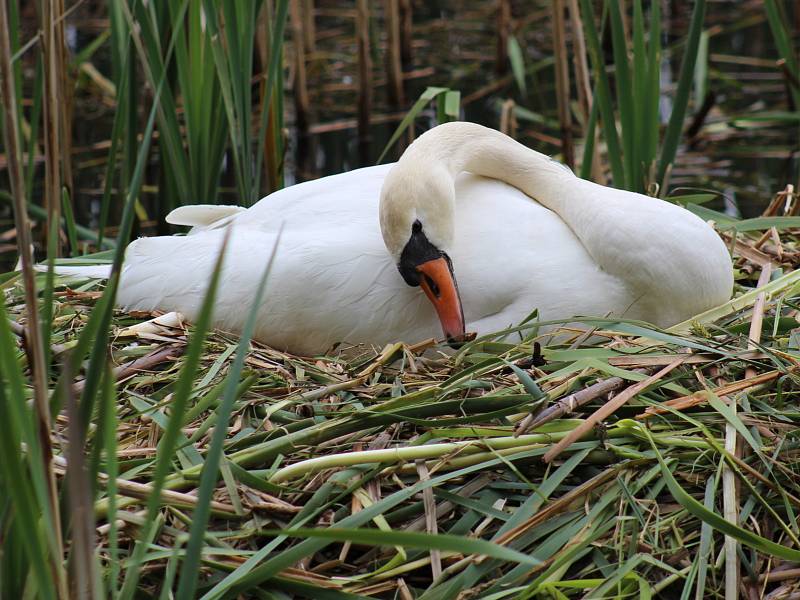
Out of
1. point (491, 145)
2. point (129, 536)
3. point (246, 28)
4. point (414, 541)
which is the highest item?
point (246, 28)

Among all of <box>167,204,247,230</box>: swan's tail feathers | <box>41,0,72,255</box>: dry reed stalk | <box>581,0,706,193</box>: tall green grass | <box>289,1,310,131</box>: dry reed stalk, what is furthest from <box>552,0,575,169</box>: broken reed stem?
<box>41,0,72,255</box>: dry reed stalk

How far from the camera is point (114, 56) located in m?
4.01

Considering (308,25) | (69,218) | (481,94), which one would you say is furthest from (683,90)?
(308,25)

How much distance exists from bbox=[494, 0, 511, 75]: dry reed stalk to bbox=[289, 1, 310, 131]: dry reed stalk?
1.51 metres

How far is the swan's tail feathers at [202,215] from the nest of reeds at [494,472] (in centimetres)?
79

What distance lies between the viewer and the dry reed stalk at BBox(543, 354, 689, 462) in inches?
88.1

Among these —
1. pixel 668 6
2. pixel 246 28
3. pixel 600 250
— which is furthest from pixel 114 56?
pixel 668 6

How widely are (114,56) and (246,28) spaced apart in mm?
817

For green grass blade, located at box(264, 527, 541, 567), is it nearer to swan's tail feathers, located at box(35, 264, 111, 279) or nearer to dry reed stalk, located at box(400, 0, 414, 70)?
swan's tail feathers, located at box(35, 264, 111, 279)

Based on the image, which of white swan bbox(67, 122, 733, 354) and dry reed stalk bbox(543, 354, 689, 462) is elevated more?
white swan bbox(67, 122, 733, 354)

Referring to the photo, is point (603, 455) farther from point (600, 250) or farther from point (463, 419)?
point (600, 250)

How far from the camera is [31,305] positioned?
164 centimetres

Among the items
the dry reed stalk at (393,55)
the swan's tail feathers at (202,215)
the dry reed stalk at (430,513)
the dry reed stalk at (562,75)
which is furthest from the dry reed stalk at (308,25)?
the dry reed stalk at (430,513)

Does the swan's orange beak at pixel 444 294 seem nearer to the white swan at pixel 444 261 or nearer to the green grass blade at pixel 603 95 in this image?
the white swan at pixel 444 261
